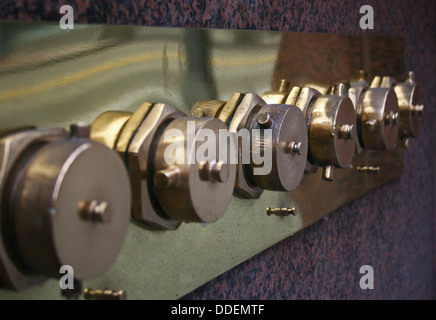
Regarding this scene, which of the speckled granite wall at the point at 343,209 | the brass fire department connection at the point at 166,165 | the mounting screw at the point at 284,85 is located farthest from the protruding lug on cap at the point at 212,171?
the mounting screw at the point at 284,85

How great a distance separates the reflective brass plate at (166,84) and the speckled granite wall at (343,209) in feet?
0.07

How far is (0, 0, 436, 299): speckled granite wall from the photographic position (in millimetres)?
410

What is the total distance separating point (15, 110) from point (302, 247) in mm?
463

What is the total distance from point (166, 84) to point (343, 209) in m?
0.48

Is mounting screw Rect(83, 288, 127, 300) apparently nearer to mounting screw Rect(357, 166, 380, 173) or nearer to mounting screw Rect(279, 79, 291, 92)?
mounting screw Rect(279, 79, 291, 92)

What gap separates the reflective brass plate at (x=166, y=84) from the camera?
285 millimetres

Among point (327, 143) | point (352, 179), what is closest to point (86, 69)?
point (327, 143)

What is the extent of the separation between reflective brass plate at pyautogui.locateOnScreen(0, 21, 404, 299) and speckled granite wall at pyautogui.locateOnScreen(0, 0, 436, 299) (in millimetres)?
21

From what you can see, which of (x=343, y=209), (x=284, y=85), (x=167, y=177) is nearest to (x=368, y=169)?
(x=343, y=209)

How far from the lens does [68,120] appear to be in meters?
0.30

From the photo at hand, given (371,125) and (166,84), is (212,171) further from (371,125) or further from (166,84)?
(371,125)

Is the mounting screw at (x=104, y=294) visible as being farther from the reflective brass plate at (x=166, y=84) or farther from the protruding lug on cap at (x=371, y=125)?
the protruding lug on cap at (x=371, y=125)
